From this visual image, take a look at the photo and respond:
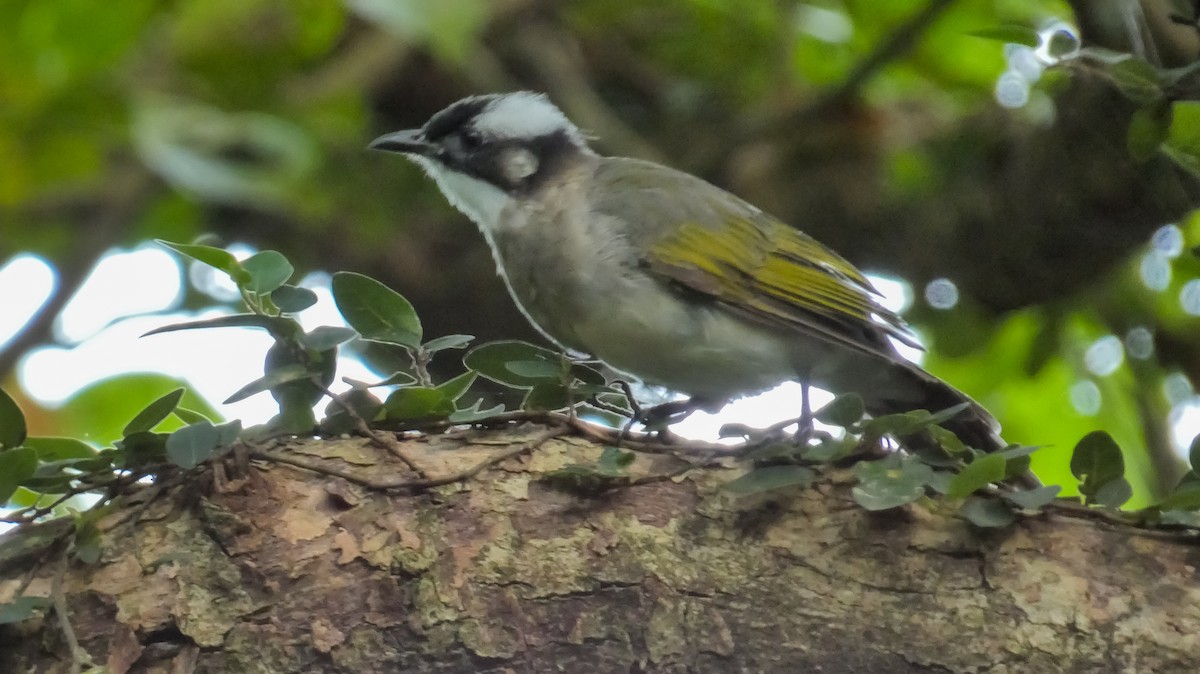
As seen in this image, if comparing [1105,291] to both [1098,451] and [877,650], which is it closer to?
[1098,451]

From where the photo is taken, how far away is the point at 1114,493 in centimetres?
207

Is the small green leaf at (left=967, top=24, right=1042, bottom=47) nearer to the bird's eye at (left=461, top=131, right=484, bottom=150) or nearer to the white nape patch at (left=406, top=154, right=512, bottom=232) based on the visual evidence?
the white nape patch at (left=406, top=154, right=512, bottom=232)

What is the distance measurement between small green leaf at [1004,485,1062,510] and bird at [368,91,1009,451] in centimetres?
45

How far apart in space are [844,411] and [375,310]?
77cm

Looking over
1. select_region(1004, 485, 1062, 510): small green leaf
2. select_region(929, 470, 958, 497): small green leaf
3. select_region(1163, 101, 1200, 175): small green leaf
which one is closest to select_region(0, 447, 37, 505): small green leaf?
select_region(929, 470, 958, 497): small green leaf

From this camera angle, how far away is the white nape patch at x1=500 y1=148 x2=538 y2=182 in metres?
3.21

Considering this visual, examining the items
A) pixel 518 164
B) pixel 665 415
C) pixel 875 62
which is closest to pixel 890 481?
pixel 665 415

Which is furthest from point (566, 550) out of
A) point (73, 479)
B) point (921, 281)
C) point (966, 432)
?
point (921, 281)

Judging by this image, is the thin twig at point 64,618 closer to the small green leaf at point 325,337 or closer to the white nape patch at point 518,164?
the small green leaf at point 325,337

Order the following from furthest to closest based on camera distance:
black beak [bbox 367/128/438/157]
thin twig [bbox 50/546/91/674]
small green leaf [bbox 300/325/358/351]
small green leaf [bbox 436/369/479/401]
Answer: black beak [bbox 367/128/438/157], small green leaf [bbox 436/369/479/401], small green leaf [bbox 300/325/358/351], thin twig [bbox 50/546/91/674]

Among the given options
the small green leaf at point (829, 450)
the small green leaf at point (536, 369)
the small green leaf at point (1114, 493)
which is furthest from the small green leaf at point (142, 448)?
the small green leaf at point (1114, 493)

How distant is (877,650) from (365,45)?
10.9ft

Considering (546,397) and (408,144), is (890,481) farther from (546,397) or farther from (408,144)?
(408,144)

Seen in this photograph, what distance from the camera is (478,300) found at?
171 inches
